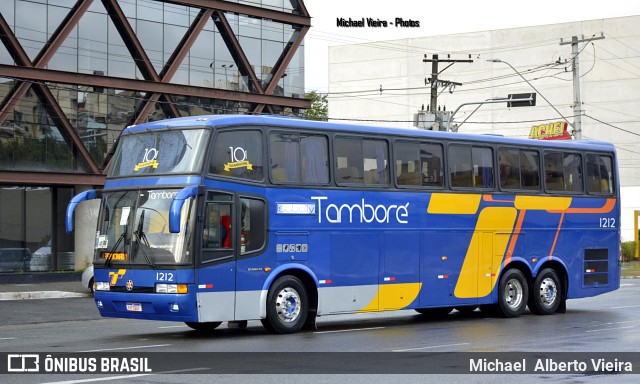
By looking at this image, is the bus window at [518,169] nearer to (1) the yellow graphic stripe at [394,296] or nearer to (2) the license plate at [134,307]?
(1) the yellow graphic stripe at [394,296]

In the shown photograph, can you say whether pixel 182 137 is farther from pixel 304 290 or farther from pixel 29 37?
pixel 29 37

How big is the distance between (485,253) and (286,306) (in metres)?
5.71

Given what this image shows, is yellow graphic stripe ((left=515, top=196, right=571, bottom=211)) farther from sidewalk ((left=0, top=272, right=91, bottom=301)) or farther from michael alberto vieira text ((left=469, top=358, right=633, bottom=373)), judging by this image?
sidewalk ((left=0, top=272, right=91, bottom=301))

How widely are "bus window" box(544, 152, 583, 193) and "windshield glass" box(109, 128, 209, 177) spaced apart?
947 centimetres

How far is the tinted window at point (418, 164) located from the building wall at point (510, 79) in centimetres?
5222

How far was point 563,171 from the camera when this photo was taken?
2452cm

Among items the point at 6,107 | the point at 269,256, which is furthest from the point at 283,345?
the point at 6,107

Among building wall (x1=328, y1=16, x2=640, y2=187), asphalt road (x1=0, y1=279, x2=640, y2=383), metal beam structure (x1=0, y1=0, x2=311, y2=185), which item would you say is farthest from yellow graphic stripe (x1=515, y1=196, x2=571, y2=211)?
building wall (x1=328, y1=16, x2=640, y2=187)

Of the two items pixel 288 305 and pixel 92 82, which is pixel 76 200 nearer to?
pixel 288 305

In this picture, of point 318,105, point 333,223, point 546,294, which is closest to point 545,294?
point 546,294

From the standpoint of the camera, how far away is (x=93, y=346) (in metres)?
16.8

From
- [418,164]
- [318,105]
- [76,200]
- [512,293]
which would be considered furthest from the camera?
[318,105]

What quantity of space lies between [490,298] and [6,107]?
22.2 m

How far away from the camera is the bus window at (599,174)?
990 inches
